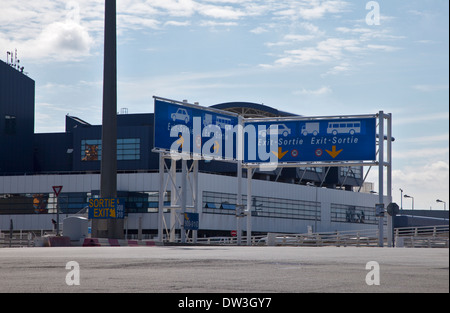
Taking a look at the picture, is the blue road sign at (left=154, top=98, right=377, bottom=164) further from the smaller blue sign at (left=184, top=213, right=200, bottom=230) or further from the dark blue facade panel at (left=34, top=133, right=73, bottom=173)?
the dark blue facade panel at (left=34, top=133, right=73, bottom=173)

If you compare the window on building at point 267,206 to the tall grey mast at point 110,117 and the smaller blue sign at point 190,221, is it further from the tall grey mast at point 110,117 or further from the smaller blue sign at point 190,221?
the tall grey mast at point 110,117

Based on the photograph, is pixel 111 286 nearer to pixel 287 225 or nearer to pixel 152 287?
pixel 152 287

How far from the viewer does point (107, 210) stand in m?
50.1

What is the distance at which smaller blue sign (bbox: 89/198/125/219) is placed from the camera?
4991cm

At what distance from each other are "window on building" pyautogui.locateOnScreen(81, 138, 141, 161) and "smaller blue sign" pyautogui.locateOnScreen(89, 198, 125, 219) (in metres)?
41.7

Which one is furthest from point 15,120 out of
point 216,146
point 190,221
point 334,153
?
point 334,153

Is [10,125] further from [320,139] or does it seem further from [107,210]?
[320,139]

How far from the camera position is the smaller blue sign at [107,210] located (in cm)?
4991

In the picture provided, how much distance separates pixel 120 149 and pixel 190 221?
1761 inches

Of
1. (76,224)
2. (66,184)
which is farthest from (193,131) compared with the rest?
(66,184)

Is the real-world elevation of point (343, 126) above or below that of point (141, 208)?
above

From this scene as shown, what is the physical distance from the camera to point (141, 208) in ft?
268
